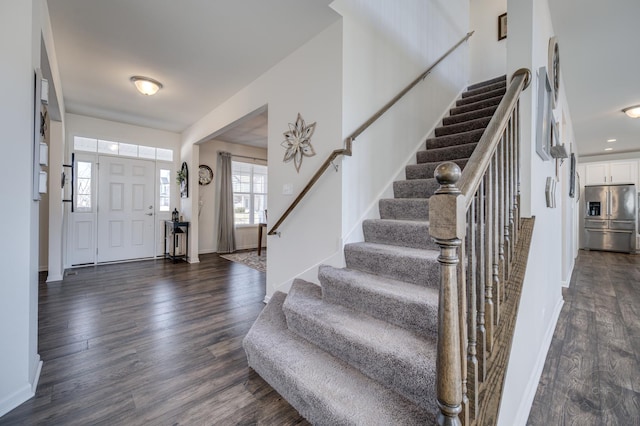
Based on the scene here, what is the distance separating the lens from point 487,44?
4.94 m

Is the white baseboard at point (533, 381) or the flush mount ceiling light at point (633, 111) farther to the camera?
Result: the flush mount ceiling light at point (633, 111)

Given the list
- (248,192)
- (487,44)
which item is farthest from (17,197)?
(487,44)

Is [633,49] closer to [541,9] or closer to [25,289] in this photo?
[541,9]

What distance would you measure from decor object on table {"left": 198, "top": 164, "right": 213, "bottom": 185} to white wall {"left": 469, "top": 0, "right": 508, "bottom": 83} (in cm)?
580

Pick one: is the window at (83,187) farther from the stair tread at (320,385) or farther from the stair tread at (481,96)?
the stair tread at (481,96)

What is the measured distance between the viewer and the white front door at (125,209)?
4973 mm

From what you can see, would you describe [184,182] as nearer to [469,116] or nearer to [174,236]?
[174,236]

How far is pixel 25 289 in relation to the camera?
1.54m

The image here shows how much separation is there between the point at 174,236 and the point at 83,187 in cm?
172

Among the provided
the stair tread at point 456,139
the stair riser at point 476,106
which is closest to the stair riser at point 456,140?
the stair tread at point 456,139

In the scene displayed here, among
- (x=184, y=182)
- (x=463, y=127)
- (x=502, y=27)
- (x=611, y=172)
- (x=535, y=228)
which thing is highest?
(x=502, y=27)

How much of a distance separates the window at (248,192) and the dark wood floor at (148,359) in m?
3.26

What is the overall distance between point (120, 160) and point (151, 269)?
2241 millimetres

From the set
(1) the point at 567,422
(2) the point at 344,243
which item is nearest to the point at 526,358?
(1) the point at 567,422
